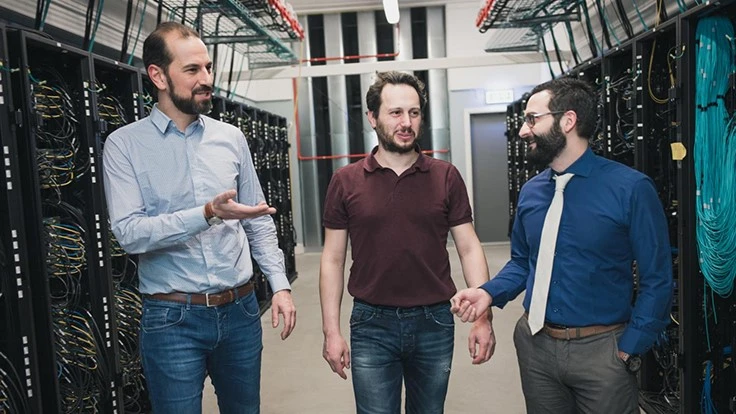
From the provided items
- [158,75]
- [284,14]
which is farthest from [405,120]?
[284,14]

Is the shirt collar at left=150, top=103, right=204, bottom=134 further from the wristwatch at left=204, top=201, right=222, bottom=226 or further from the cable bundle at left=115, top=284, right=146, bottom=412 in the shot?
the cable bundle at left=115, top=284, right=146, bottom=412

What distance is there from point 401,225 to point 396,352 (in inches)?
15.5

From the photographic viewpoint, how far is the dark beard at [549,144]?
1.83m

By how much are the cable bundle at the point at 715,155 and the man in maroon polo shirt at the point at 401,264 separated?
1.24 metres

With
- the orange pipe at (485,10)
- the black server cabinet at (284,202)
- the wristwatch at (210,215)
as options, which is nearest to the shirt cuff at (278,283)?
the wristwatch at (210,215)

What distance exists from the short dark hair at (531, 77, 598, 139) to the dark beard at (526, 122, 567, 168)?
0.21 feet

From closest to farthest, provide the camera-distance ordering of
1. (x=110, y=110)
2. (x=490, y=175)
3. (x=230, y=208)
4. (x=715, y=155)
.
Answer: (x=230, y=208) < (x=715, y=155) < (x=110, y=110) < (x=490, y=175)

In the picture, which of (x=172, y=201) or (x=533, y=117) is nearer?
(x=172, y=201)

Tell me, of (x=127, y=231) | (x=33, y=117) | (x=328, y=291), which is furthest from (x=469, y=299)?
(x=33, y=117)

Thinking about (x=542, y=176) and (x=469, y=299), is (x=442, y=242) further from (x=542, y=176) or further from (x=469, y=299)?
(x=542, y=176)

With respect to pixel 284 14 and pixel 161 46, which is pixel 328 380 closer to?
pixel 161 46

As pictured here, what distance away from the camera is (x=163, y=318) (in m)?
1.67

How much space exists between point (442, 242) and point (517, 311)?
3.73m

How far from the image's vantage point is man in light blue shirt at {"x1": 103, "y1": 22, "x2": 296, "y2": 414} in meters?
1.66
